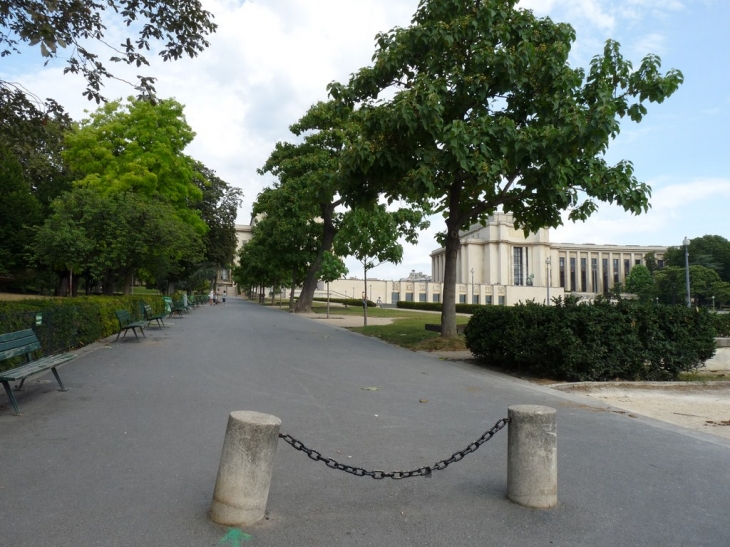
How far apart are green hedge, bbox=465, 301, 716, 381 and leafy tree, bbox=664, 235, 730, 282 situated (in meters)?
92.9

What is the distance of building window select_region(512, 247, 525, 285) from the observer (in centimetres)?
12006

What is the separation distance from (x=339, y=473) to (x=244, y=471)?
4.34ft

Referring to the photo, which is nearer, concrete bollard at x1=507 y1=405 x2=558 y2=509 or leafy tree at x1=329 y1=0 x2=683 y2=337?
concrete bollard at x1=507 y1=405 x2=558 y2=509

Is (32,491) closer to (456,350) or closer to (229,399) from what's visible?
(229,399)

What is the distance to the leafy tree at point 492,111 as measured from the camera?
12195 mm

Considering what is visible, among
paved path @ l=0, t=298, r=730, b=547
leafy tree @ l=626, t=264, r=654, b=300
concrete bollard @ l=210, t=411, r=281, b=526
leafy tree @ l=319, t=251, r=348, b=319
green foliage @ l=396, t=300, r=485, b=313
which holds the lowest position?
paved path @ l=0, t=298, r=730, b=547

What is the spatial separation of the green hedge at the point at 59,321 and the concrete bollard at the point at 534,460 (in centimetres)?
727

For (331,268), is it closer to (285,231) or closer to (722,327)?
(285,231)

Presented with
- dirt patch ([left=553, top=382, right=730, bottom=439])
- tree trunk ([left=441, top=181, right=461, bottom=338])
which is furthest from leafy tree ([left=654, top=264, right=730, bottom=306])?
dirt patch ([left=553, top=382, right=730, bottom=439])

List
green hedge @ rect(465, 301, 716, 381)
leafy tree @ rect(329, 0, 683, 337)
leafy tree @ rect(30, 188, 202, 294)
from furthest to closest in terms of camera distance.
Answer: leafy tree @ rect(30, 188, 202, 294) → leafy tree @ rect(329, 0, 683, 337) → green hedge @ rect(465, 301, 716, 381)

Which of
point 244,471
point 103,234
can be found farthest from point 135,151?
point 244,471

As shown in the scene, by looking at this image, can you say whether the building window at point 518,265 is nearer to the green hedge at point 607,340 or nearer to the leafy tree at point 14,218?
the leafy tree at point 14,218

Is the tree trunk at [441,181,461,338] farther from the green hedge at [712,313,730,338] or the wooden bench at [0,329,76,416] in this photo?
the wooden bench at [0,329,76,416]

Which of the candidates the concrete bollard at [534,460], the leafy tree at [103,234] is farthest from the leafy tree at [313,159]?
the concrete bollard at [534,460]
